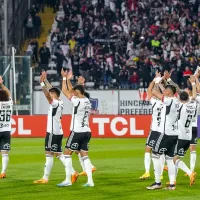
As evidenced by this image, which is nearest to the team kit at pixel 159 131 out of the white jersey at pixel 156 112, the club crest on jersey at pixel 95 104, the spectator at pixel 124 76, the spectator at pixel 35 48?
the white jersey at pixel 156 112

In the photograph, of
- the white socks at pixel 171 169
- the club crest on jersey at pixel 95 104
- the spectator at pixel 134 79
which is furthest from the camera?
the spectator at pixel 134 79

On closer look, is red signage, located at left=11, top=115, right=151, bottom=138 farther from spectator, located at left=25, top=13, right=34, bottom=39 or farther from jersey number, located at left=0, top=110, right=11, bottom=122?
jersey number, located at left=0, top=110, right=11, bottom=122

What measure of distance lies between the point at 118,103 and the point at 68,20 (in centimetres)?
805

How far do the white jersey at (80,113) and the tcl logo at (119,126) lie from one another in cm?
1605

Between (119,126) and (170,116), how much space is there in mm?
17221

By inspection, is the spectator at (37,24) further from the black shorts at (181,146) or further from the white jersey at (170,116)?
the white jersey at (170,116)

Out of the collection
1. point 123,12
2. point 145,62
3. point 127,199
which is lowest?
point 127,199

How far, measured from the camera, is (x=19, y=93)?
37.4 meters

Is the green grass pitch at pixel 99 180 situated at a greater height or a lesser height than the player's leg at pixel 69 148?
lesser

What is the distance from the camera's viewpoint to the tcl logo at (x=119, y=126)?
34.5 m

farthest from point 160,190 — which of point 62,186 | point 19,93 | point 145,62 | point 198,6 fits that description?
point 198,6

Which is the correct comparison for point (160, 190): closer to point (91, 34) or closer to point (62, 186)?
point (62, 186)

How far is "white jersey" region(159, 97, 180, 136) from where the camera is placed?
17328 millimetres

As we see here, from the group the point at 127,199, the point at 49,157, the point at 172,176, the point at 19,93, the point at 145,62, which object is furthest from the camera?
the point at 145,62
